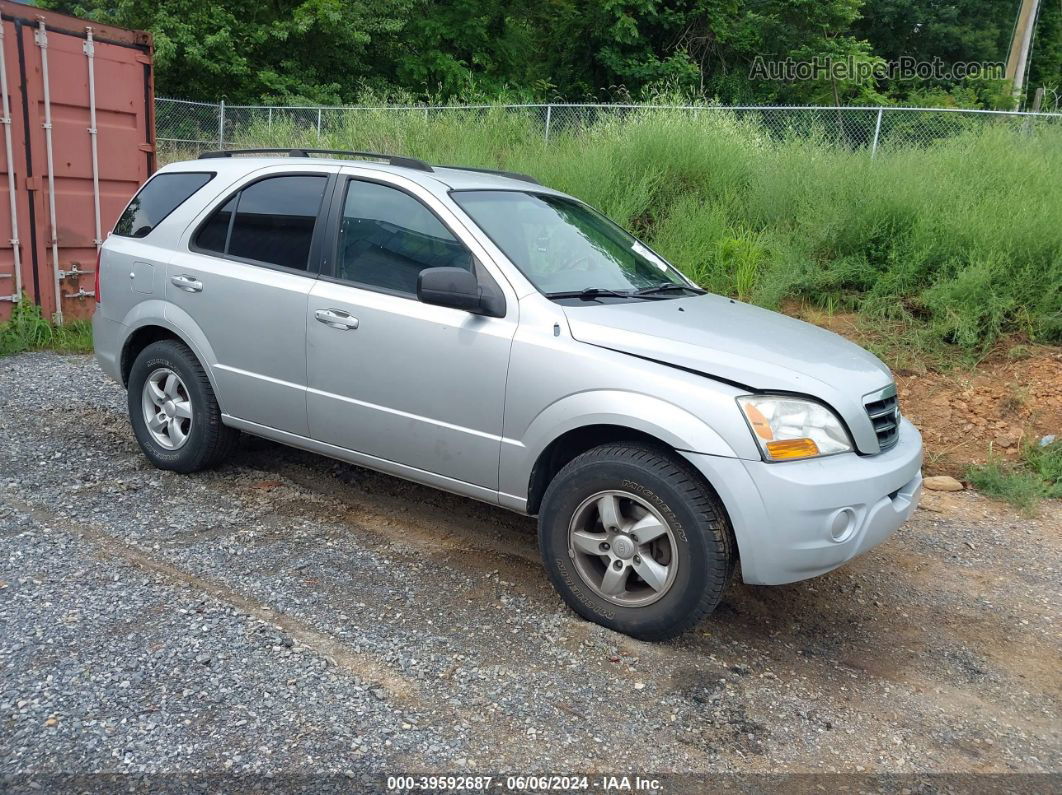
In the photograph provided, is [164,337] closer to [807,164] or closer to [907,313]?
[907,313]

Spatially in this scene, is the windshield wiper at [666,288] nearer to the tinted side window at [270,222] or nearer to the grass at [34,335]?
the tinted side window at [270,222]

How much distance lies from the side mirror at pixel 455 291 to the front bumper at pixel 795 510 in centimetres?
113

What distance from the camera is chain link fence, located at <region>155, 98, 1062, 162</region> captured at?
10.5m

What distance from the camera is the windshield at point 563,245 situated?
13.7ft

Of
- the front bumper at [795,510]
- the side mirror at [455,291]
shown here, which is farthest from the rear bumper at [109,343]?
the front bumper at [795,510]

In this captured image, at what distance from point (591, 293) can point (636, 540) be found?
1.20 metres

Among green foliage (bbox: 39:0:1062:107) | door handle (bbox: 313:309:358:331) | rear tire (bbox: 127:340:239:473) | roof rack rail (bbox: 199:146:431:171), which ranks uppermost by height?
green foliage (bbox: 39:0:1062:107)

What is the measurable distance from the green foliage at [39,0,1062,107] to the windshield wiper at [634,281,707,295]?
18.8 metres

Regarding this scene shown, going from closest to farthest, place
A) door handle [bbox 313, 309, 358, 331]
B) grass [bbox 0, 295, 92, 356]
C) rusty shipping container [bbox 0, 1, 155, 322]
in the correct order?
door handle [bbox 313, 309, 358, 331] → rusty shipping container [bbox 0, 1, 155, 322] → grass [bbox 0, 295, 92, 356]

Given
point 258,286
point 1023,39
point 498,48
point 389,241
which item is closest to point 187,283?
Answer: point 258,286

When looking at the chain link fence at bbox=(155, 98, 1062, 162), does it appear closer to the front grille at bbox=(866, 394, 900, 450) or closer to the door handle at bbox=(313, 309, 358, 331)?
the front grille at bbox=(866, 394, 900, 450)

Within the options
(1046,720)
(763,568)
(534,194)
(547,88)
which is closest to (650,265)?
(534,194)

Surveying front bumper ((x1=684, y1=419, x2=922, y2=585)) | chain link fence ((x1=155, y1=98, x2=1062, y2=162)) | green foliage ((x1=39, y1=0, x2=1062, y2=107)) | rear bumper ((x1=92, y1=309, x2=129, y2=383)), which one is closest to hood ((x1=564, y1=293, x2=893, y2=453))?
front bumper ((x1=684, y1=419, x2=922, y2=585))

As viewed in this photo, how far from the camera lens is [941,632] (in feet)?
13.3
